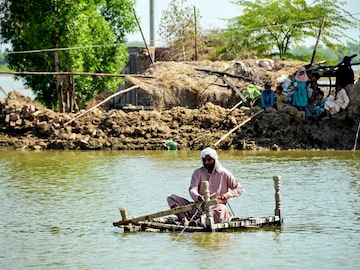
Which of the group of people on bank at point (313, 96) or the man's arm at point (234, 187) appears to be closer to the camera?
the man's arm at point (234, 187)

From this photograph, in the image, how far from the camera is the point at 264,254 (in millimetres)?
10672

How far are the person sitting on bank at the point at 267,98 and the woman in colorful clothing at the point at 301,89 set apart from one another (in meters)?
0.56

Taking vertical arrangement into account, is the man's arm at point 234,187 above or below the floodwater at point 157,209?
above

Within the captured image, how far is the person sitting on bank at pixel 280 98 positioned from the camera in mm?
23688

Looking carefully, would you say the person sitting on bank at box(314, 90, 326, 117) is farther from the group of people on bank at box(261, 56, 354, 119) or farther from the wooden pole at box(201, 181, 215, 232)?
the wooden pole at box(201, 181, 215, 232)

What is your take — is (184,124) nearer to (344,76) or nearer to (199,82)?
(199,82)

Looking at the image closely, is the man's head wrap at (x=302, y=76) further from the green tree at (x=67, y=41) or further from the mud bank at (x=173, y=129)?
the green tree at (x=67, y=41)

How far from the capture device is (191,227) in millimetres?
11555

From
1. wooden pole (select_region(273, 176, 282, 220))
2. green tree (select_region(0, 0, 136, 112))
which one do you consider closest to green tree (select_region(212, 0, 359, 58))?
green tree (select_region(0, 0, 136, 112))

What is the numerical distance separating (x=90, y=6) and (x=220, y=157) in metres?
7.57

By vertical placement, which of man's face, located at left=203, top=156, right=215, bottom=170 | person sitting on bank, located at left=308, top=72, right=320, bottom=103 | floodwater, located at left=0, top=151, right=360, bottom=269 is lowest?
floodwater, located at left=0, top=151, right=360, bottom=269

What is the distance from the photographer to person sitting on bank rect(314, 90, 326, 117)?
75.9ft

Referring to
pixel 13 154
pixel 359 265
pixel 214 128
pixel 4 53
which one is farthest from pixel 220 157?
pixel 359 265

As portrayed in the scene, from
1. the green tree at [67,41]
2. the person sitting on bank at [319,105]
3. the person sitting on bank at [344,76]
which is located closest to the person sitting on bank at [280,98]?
the person sitting on bank at [319,105]
